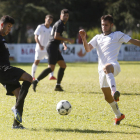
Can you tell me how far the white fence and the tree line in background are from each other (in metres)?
5.60

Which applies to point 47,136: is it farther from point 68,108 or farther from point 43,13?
point 43,13

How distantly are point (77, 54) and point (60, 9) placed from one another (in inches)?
464

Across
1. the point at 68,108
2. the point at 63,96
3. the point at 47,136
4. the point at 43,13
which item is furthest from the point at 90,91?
the point at 43,13

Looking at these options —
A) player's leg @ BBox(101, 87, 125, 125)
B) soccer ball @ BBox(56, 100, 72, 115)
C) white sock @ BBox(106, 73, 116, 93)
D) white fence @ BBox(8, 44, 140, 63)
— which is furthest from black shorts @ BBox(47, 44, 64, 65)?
white fence @ BBox(8, 44, 140, 63)

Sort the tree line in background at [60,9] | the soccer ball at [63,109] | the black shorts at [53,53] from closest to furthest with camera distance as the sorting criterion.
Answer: the soccer ball at [63,109] → the black shorts at [53,53] → the tree line in background at [60,9]

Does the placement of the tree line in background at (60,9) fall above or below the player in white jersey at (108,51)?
above

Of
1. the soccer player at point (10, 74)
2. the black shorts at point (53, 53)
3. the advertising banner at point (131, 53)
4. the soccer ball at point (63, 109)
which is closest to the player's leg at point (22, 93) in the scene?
the soccer player at point (10, 74)

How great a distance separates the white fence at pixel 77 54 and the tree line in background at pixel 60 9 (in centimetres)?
560

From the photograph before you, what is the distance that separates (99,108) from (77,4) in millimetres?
30474

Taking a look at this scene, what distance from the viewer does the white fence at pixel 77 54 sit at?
23547mm

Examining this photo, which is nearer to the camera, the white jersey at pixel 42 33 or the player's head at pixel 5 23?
the player's head at pixel 5 23

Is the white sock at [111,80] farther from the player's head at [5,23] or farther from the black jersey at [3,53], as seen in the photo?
the player's head at [5,23]

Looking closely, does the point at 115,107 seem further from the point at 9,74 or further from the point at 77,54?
the point at 77,54

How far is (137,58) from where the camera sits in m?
23.9
